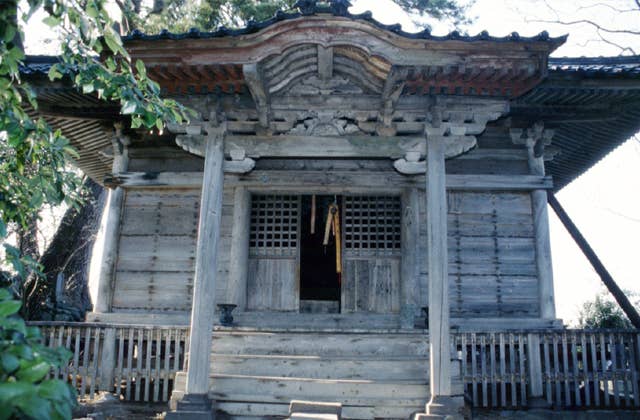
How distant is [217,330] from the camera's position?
789 centimetres

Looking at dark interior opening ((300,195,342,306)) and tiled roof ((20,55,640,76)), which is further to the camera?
dark interior opening ((300,195,342,306))

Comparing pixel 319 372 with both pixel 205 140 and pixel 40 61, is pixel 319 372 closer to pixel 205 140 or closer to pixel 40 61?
pixel 205 140

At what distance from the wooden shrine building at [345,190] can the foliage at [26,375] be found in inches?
183

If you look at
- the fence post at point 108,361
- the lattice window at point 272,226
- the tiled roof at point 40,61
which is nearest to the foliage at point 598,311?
the lattice window at point 272,226

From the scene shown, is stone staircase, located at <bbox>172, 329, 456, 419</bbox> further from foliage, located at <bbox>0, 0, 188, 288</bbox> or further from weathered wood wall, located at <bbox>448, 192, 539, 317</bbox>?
foliage, located at <bbox>0, 0, 188, 288</bbox>

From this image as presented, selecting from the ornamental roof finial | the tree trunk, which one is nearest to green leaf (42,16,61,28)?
the ornamental roof finial

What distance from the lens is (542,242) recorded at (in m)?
9.16

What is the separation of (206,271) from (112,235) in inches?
139

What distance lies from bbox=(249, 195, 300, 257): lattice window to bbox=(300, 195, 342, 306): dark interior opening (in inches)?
90.4

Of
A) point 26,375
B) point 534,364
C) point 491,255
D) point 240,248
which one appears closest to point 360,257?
point 240,248

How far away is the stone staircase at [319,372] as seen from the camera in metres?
6.81

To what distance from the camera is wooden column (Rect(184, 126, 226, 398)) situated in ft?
22.1

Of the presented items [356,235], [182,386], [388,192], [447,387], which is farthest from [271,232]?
[447,387]

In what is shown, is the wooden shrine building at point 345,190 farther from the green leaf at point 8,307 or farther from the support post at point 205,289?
the green leaf at point 8,307
